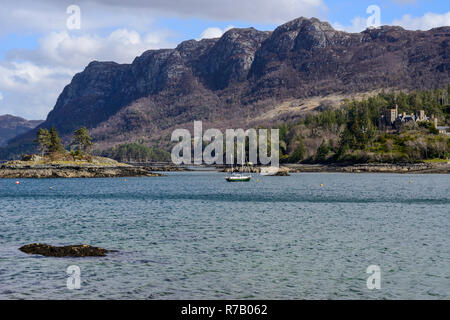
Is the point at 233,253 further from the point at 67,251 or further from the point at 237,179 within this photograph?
the point at 237,179

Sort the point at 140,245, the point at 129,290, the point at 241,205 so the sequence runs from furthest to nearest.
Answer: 1. the point at 241,205
2. the point at 140,245
3. the point at 129,290

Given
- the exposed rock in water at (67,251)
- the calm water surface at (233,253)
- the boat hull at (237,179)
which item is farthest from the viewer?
the boat hull at (237,179)

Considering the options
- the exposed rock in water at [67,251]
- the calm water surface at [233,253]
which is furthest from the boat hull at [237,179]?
the exposed rock in water at [67,251]

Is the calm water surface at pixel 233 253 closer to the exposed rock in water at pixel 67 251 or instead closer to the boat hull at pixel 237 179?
the exposed rock in water at pixel 67 251

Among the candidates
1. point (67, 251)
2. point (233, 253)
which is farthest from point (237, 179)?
point (67, 251)

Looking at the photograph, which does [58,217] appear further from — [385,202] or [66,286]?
[385,202]

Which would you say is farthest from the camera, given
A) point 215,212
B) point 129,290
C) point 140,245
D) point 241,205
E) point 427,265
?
point 241,205

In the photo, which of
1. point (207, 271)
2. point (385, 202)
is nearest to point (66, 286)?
point (207, 271)

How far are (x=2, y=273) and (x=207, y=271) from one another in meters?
14.2

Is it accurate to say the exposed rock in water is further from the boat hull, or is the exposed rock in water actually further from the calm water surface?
the boat hull

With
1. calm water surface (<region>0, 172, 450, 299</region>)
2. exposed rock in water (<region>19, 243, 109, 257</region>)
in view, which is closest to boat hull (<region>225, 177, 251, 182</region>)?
calm water surface (<region>0, 172, 450, 299</region>)
